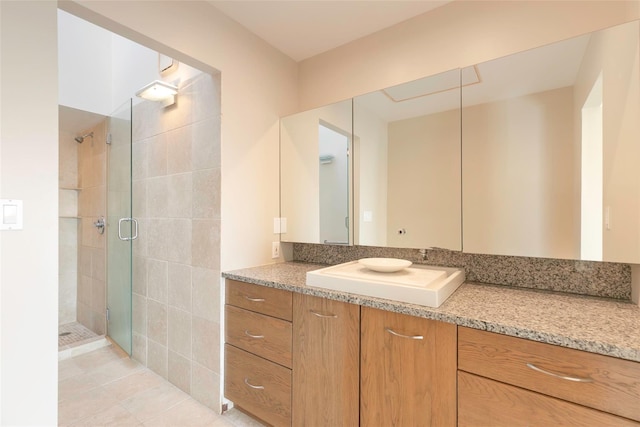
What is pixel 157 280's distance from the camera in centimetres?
218

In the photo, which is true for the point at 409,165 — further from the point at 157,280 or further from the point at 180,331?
the point at 157,280

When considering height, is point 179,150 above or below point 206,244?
above

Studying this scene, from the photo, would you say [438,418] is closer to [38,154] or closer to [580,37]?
[580,37]

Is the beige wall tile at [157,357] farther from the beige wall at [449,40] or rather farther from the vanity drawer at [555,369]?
the beige wall at [449,40]

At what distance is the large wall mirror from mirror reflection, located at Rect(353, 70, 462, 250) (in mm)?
84

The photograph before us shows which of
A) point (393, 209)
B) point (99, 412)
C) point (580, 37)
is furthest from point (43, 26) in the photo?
point (580, 37)

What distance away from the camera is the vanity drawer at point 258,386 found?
153 centimetres

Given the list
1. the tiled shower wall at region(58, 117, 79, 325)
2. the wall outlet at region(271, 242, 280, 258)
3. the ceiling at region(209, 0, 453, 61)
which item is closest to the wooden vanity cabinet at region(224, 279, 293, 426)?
the wall outlet at region(271, 242, 280, 258)

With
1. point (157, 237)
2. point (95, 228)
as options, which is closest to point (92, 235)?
point (95, 228)

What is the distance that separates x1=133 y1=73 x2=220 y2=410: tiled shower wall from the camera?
1800 mm

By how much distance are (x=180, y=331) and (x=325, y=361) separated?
1165 millimetres

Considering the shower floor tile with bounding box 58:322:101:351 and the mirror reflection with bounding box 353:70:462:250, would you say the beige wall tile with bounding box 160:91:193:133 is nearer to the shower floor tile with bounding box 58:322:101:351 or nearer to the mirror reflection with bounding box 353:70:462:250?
the mirror reflection with bounding box 353:70:462:250

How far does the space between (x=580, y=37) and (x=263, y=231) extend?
1904mm

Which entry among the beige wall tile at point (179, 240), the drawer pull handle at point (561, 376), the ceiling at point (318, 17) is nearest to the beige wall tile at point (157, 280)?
the beige wall tile at point (179, 240)
